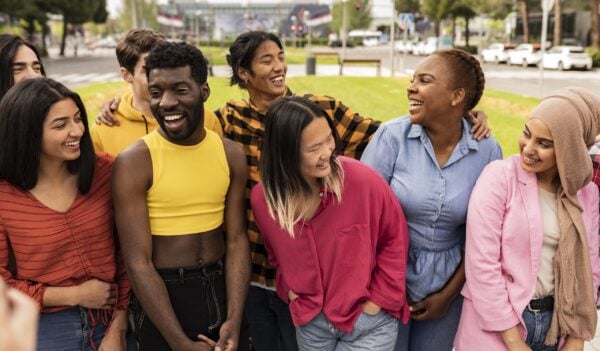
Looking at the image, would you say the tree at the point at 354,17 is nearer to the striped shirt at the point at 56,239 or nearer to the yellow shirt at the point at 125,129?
the yellow shirt at the point at 125,129

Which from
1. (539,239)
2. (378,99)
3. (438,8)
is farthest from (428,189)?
(438,8)

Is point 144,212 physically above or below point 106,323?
above

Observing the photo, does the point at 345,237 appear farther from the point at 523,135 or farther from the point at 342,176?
the point at 523,135

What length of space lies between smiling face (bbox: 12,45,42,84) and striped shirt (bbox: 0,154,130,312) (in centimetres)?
111

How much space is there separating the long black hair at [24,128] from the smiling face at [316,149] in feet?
3.47

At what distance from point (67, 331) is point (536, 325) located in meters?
2.12

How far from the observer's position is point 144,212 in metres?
2.51

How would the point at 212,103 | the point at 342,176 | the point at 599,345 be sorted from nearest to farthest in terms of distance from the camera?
the point at 342,176 < the point at 599,345 < the point at 212,103

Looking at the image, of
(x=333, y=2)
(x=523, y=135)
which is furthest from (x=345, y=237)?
(x=333, y=2)

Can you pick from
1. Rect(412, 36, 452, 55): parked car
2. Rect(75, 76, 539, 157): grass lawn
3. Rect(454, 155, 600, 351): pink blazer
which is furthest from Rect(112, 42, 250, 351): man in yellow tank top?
Rect(412, 36, 452, 55): parked car

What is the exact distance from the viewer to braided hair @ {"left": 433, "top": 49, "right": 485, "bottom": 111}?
2840mm

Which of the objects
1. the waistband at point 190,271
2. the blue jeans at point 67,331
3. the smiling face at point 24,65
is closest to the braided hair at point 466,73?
the waistband at point 190,271

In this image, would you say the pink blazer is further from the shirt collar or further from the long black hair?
the long black hair

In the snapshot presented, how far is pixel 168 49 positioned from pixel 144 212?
74cm
